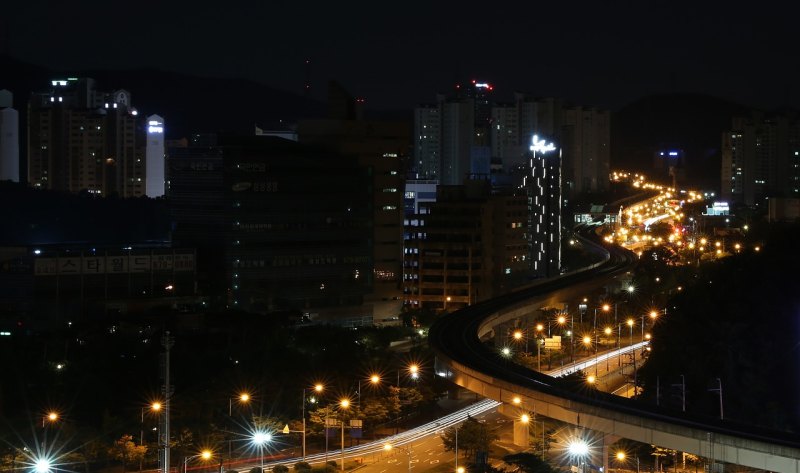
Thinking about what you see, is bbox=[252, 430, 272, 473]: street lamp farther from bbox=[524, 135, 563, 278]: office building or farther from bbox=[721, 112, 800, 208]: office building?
bbox=[721, 112, 800, 208]: office building

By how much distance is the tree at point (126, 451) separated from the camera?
1194 cm

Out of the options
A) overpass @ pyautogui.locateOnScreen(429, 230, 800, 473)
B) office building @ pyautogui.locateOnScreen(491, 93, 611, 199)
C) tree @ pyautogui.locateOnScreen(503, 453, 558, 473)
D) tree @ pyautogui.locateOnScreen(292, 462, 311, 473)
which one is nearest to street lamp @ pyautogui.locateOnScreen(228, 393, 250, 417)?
tree @ pyautogui.locateOnScreen(292, 462, 311, 473)

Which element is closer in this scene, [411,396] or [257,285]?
[411,396]

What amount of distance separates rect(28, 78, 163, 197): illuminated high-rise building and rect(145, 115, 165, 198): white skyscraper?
236 millimetres

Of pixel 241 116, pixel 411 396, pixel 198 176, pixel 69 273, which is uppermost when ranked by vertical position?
pixel 241 116

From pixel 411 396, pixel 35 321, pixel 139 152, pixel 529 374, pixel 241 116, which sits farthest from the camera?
pixel 241 116

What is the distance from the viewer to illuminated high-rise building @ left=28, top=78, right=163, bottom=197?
40.6 meters

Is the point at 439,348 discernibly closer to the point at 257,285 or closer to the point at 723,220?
the point at 257,285

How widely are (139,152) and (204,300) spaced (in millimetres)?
22281

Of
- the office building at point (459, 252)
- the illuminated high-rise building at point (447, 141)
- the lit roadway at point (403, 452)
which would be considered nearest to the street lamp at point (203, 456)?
the lit roadway at point (403, 452)

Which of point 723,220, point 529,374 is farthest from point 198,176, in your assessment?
point 723,220

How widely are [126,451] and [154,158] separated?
102 feet

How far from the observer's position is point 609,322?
22672 mm

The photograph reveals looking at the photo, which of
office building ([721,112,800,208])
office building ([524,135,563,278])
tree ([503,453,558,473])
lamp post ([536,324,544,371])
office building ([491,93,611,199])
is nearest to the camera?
tree ([503,453,558,473])
